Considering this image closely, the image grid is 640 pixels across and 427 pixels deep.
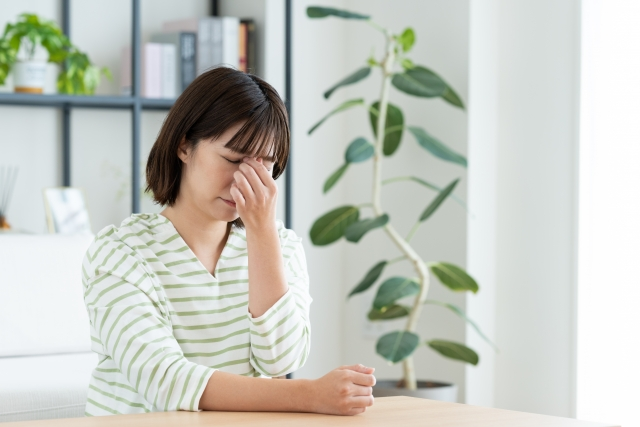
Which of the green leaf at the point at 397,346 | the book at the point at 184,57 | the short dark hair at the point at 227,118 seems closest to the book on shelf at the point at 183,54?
the book at the point at 184,57

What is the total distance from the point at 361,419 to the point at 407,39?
2.13 meters

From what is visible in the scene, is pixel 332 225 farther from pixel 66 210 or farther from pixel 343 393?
pixel 343 393

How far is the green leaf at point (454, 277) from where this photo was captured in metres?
2.79

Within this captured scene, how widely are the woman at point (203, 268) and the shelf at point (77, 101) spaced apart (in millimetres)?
1782

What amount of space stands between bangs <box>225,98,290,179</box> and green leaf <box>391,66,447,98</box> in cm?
158

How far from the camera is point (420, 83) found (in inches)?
114

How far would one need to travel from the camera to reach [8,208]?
3.24 m

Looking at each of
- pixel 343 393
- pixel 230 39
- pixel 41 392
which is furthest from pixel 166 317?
pixel 230 39

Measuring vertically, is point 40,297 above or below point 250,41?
below

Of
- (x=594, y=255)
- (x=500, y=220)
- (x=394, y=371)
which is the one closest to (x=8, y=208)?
(x=394, y=371)

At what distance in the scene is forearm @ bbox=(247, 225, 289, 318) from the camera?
124cm

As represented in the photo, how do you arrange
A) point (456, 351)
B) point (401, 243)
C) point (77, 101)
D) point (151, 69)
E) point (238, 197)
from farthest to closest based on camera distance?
1. point (151, 69)
2. point (77, 101)
3. point (401, 243)
4. point (456, 351)
5. point (238, 197)

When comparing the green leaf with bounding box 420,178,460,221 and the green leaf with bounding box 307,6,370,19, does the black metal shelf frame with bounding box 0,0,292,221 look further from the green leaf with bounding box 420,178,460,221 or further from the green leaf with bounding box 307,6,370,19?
the green leaf with bounding box 420,178,460,221

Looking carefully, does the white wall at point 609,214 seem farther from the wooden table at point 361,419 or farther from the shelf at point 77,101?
the wooden table at point 361,419
